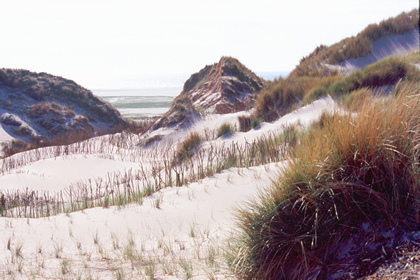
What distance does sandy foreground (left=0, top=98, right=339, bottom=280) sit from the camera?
4180 millimetres

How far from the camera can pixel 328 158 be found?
371 cm

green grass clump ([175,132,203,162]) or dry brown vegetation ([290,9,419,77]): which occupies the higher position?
dry brown vegetation ([290,9,419,77])

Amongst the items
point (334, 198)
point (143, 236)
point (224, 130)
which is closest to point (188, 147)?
point (224, 130)

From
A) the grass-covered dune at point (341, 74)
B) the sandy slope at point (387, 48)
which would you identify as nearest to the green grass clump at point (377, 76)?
the grass-covered dune at point (341, 74)

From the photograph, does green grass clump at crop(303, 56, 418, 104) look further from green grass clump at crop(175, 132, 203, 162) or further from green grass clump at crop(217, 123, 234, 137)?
green grass clump at crop(175, 132, 203, 162)

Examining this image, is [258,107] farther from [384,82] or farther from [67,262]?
[67,262]

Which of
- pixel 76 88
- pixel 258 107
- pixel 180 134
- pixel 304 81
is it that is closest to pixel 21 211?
pixel 180 134

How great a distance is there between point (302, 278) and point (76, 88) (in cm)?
2451

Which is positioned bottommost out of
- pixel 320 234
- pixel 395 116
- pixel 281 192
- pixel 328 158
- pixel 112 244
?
pixel 112 244

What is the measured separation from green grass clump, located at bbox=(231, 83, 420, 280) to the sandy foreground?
1.60 ft

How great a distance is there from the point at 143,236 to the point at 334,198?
2.84m

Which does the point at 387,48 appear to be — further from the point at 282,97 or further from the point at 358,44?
the point at 282,97

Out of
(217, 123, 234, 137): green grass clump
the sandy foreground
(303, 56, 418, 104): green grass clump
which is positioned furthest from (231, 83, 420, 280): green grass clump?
(217, 123, 234, 137): green grass clump

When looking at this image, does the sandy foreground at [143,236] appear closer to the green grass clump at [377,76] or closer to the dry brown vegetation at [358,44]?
the green grass clump at [377,76]
